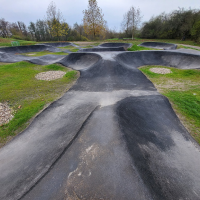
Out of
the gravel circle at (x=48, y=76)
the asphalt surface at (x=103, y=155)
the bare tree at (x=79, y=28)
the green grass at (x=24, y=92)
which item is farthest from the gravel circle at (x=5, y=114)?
the bare tree at (x=79, y=28)

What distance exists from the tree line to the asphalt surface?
121ft

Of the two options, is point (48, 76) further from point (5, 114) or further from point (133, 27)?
point (133, 27)

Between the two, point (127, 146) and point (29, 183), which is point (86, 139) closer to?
point (127, 146)

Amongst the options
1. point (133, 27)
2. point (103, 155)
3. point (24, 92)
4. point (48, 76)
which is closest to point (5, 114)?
point (24, 92)

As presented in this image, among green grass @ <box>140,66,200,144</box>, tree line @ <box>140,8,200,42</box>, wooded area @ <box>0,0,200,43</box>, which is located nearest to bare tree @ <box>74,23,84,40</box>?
wooded area @ <box>0,0,200,43</box>

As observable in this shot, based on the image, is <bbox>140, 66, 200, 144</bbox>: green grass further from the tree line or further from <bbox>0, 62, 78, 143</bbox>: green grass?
the tree line

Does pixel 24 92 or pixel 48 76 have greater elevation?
pixel 48 76

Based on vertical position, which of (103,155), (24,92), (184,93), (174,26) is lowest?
(184,93)

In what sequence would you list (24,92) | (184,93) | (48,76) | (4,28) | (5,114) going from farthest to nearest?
(4,28) < (48,76) < (24,92) < (184,93) < (5,114)

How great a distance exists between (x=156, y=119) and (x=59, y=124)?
4.81 m

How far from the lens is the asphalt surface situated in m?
2.80

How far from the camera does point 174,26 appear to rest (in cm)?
3816

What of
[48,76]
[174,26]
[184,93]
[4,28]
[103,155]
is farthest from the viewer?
[4,28]

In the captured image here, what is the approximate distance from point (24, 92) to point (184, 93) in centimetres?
1186
